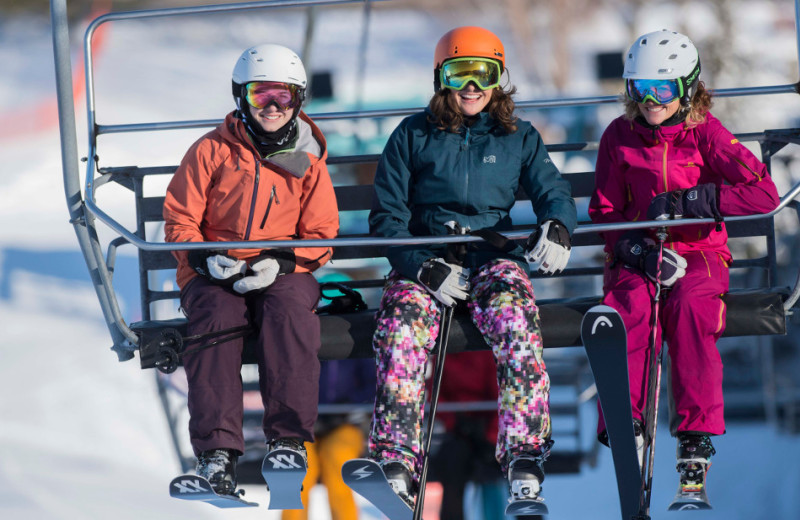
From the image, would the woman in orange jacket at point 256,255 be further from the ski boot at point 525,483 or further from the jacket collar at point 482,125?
the ski boot at point 525,483

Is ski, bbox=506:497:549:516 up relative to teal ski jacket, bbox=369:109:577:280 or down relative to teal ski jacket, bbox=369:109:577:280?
down

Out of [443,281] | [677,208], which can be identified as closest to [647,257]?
[677,208]

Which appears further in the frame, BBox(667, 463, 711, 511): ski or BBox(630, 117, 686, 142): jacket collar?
BBox(630, 117, 686, 142): jacket collar

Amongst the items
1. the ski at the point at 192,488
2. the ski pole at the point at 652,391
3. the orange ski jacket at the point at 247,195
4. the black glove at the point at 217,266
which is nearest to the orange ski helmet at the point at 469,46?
the orange ski jacket at the point at 247,195

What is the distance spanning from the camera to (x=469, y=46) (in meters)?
3.29

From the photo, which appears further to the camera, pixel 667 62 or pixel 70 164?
pixel 70 164

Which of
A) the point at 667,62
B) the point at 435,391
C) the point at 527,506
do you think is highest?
the point at 667,62

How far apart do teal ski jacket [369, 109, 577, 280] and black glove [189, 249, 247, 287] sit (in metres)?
0.46

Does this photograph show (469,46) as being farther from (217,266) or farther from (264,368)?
(264,368)

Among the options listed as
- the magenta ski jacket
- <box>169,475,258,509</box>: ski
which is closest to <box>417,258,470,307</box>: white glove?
the magenta ski jacket

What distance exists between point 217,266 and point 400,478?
0.89m

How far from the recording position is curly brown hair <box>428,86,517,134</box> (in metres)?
3.33

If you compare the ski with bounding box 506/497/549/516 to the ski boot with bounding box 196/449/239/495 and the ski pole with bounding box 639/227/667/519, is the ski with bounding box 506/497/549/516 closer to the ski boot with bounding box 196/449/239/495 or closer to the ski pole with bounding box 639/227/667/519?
the ski pole with bounding box 639/227/667/519

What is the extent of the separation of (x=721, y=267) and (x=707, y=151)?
1.30ft
